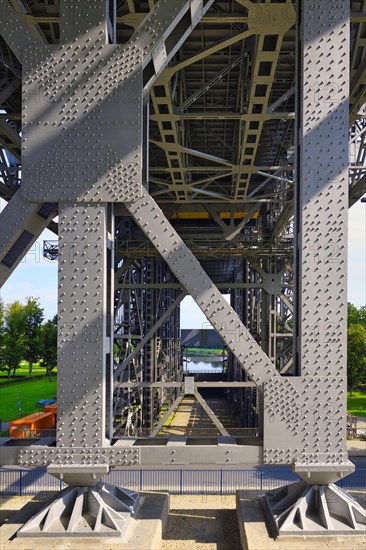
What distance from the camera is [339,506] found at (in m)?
8.21

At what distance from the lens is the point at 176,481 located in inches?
645

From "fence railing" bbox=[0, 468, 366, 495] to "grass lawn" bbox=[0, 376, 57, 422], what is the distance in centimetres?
1729

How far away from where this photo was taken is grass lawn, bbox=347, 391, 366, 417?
34938 millimetres

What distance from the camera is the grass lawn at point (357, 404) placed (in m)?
34.9

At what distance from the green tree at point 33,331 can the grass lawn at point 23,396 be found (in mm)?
3572

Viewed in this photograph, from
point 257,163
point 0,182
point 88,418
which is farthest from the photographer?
point 257,163

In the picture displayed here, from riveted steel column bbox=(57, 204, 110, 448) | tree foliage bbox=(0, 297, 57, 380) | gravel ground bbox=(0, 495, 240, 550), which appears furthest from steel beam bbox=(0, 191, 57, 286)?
tree foliage bbox=(0, 297, 57, 380)

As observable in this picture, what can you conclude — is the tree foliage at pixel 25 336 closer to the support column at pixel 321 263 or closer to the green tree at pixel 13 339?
the green tree at pixel 13 339

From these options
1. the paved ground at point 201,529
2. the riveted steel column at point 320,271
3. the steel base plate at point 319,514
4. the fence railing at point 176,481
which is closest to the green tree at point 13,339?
the fence railing at point 176,481

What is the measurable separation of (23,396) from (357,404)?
2943cm

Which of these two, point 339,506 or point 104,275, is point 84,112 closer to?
point 104,275

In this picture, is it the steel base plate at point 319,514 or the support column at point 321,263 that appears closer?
the support column at point 321,263

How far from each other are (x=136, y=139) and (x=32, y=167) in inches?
64.0

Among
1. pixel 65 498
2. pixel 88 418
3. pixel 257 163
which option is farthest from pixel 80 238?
pixel 257 163
